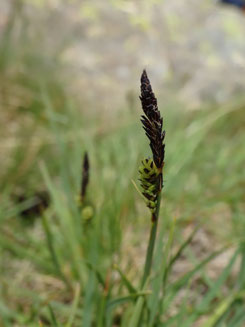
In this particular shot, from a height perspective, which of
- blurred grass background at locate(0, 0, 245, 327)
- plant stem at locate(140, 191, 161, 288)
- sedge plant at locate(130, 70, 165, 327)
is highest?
blurred grass background at locate(0, 0, 245, 327)

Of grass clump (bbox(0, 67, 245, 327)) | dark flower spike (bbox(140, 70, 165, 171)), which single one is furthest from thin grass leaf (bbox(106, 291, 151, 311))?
dark flower spike (bbox(140, 70, 165, 171))

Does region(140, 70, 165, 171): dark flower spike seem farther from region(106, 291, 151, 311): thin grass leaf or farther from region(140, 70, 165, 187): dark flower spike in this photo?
region(106, 291, 151, 311): thin grass leaf

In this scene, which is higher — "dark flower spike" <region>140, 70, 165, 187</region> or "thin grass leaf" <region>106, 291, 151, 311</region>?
"dark flower spike" <region>140, 70, 165, 187</region>

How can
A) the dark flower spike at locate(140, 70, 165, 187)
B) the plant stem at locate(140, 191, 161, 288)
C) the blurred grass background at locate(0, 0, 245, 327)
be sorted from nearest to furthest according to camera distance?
the dark flower spike at locate(140, 70, 165, 187), the plant stem at locate(140, 191, 161, 288), the blurred grass background at locate(0, 0, 245, 327)

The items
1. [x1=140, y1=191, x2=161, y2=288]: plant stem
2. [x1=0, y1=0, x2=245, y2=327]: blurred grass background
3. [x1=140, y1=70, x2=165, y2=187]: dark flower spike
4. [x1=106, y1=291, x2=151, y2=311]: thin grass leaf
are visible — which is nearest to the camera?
[x1=140, y1=70, x2=165, y2=187]: dark flower spike

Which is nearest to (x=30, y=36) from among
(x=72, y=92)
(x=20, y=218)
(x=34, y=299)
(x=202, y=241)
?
(x=72, y=92)

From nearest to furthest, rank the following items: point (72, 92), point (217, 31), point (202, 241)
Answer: point (202, 241)
point (72, 92)
point (217, 31)

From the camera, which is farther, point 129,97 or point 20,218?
point 129,97

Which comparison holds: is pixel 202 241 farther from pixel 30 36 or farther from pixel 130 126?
pixel 30 36

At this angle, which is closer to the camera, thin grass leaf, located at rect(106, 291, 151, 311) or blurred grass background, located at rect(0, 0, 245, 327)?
thin grass leaf, located at rect(106, 291, 151, 311)
